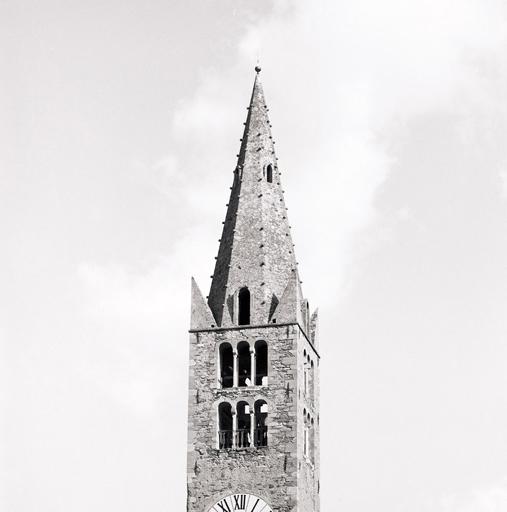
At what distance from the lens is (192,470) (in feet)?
172

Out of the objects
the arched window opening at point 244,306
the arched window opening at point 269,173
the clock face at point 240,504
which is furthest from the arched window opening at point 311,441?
the arched window opening at point 269,173

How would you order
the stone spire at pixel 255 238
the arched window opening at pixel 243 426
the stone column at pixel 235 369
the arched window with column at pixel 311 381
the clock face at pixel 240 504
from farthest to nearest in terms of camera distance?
the arched window with column at pixel 311 381 < the stone spire at pixel 255 238 < the stone column at pixel 235 369 < the arched window opening at pixel 243 426 < the clock face at pixel 240 504

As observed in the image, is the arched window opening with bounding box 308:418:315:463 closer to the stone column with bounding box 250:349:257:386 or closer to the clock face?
the stone column with bounding box 250:349:257:386

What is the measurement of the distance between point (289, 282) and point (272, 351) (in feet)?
9.92

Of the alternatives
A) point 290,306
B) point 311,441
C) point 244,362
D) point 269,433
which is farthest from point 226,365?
point 311,441

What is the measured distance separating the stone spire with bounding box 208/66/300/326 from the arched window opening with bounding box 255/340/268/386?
0.86 m

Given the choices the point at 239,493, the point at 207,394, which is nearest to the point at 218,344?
the point at 207,394

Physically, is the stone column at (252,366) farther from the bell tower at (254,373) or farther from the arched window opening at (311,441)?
the arched window opening at (311,441)

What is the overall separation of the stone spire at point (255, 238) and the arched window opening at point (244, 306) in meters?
0.17

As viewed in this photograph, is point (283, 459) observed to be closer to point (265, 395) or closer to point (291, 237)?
point (265, 395)

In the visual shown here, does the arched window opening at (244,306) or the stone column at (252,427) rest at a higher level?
the arched window opening at (244,306)

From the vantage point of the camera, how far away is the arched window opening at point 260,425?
52.6 m

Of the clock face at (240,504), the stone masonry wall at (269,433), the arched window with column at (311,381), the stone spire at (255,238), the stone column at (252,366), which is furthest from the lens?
the arched window with column at (311,381)

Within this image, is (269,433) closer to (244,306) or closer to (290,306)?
(290,306)
